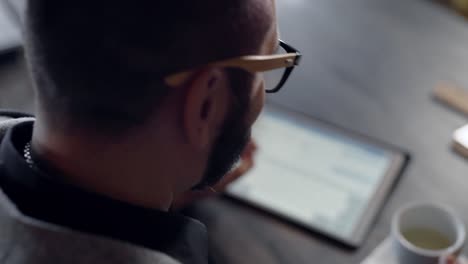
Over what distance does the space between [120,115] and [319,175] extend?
48cm

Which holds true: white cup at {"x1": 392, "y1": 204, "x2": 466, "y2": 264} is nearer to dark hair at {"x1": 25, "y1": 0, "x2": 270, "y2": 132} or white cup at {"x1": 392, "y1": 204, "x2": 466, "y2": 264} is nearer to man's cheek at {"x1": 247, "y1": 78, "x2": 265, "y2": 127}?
man's cheek at {"x1": 247, "y1": 78, "x2": 265, "y2": 127}

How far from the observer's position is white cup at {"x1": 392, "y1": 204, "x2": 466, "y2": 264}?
33.9 inches

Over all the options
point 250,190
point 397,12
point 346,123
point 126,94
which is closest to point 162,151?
point 126,94

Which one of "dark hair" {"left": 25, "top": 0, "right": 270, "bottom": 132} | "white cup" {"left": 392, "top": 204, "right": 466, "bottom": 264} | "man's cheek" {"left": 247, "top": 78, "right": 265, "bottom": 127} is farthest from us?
"white cup" {"left": 392, "top": 204, "right": 466, "bottom": 264}

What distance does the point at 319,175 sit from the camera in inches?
39.8

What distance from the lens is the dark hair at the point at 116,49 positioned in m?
0.55

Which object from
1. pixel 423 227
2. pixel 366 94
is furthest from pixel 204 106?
pixel 366 94

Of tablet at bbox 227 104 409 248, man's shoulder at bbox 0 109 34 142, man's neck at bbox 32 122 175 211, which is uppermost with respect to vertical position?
man's neck at bbox 32 122 175 211

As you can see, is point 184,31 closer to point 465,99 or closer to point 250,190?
point 250,190

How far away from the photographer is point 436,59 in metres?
1.21

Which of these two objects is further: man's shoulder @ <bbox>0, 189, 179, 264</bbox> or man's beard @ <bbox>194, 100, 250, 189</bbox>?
man's beard @ <bbox>194, 100, 250, 189</bbox>

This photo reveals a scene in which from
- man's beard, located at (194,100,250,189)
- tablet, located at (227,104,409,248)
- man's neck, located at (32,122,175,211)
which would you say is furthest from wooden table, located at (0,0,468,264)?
man's neck, located at (32,122,175,211)

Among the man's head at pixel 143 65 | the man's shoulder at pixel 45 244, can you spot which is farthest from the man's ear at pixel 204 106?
the man's shoulder at pixel 45 244

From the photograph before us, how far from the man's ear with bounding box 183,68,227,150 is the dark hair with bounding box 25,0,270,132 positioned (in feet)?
0.06
